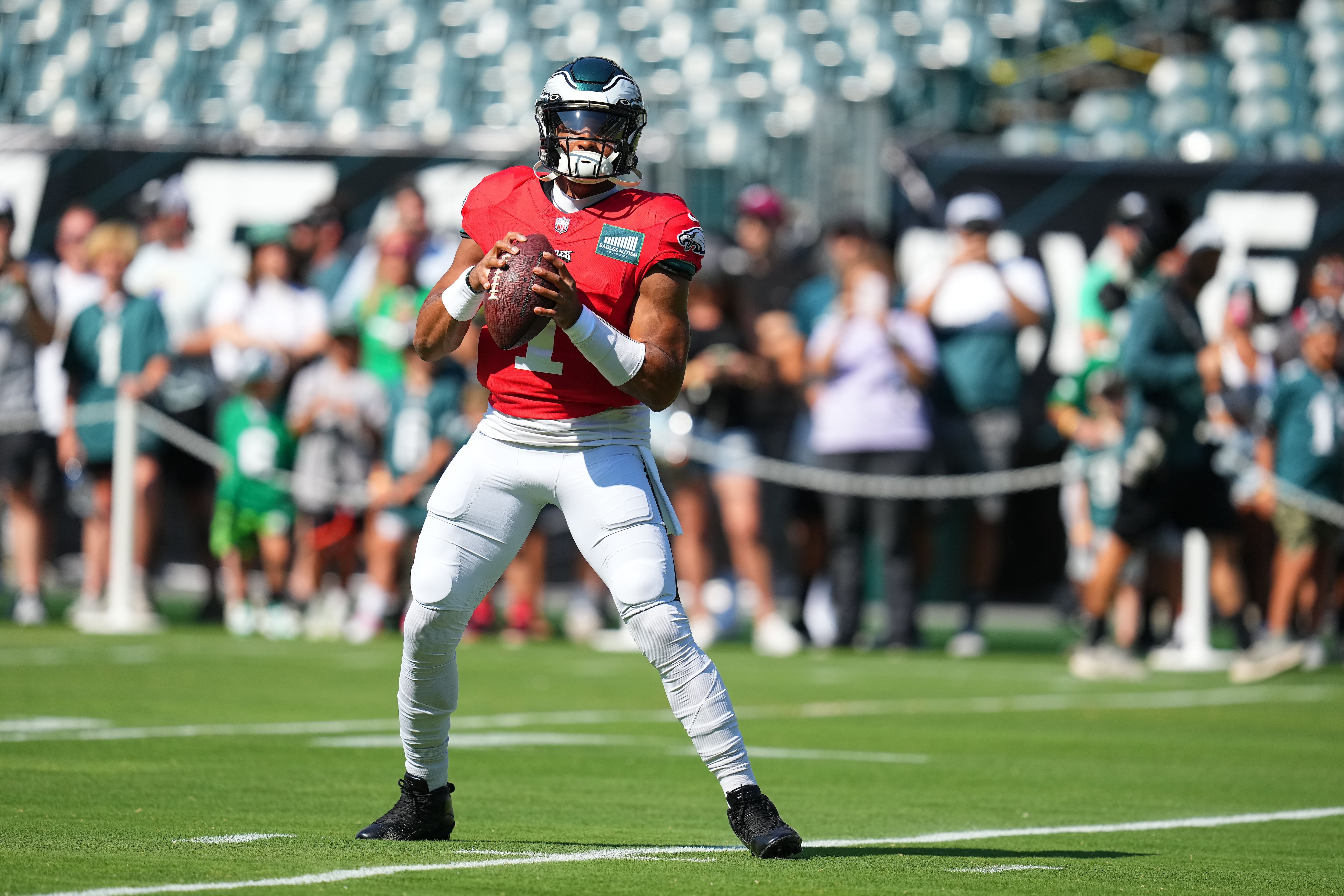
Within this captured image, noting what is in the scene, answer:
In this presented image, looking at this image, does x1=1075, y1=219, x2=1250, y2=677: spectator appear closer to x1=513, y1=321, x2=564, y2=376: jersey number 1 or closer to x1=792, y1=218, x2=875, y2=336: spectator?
x1=792, y1=218, x2=875, y2=336: spectator

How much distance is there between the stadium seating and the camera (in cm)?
2223

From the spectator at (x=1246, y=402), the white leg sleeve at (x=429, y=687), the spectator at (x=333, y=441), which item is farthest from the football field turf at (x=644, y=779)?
the spectator at (x=1246, y=402)

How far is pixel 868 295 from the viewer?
12852 millimetres

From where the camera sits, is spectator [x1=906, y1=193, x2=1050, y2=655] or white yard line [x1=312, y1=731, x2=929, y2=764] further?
spectator [x1=906, y1=193, x2=1050, y2=655]

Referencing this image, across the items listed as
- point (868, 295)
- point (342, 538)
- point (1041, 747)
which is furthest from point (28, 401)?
point (1041, 747)

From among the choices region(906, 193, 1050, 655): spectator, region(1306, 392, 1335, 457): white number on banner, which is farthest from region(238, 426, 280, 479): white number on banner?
region(1306, 392, 1335, 457): white number on banner

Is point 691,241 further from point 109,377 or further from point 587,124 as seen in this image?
point 109,377

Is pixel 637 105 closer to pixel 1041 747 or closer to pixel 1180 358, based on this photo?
pixel 1041 747

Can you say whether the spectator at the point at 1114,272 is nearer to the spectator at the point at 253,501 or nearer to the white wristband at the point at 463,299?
the spectator at the point at 253,501

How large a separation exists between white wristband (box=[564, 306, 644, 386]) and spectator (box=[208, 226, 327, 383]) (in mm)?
9074

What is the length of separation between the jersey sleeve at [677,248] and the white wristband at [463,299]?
442 millimetres

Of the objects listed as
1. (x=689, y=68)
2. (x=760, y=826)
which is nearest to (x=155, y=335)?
(x=760, y=826)

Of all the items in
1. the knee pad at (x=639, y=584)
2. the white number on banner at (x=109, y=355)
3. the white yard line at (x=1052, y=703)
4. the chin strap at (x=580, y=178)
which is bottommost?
the white yard line at (x=1052, y=703)

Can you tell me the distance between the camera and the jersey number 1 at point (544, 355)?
5250mm
